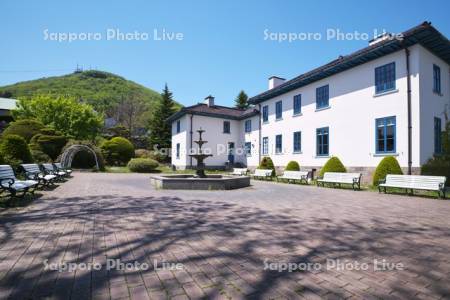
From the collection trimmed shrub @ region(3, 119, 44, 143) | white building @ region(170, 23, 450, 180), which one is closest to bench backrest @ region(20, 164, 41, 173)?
white building @ region(170, 23, 450, 180)

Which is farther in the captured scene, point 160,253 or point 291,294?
point 160,253

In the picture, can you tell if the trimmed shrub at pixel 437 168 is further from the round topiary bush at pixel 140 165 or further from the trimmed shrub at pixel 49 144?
the trimmed shrub at pixel 49 144

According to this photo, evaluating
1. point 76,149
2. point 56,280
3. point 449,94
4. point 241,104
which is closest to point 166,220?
point 56,280

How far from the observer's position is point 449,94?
16.9 metres

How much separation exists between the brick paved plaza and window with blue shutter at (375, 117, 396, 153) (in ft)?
28.1

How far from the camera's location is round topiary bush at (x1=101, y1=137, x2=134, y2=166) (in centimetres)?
3300

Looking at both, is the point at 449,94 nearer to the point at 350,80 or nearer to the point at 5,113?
the point at 350,80

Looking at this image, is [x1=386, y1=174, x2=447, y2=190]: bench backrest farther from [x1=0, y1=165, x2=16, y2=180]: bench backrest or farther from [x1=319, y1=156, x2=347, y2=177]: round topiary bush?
[x1=0, y1=165, x2=16, y2=180]: bench backrest

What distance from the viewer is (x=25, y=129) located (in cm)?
2809

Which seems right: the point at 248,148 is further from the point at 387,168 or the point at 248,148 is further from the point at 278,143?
the point at 387,168

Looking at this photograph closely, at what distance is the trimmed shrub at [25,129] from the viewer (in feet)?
90.6

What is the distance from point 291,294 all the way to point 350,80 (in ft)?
59.0

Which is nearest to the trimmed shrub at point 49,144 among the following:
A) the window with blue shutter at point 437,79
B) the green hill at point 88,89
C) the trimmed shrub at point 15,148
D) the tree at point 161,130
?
the trimmed shrub at point 15,148

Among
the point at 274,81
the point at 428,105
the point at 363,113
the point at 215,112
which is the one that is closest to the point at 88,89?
the point at 215,112
